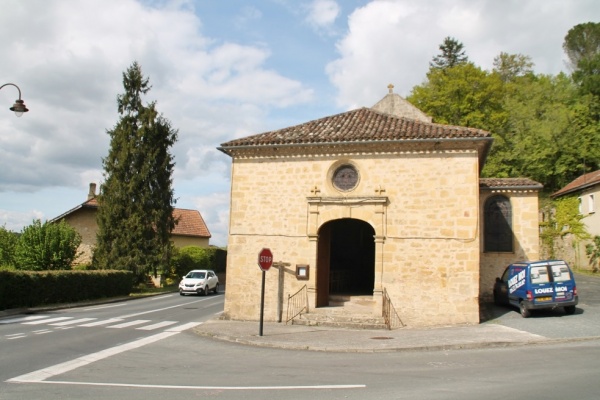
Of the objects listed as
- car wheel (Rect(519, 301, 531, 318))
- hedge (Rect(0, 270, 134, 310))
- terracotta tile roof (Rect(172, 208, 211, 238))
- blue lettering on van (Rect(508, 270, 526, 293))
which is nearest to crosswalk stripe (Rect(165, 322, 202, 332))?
hedge (Rect(0, 270, 134, 310))

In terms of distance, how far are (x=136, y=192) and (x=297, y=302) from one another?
20.0 meters

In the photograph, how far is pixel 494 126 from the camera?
125ft

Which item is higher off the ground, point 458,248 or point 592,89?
point 592,89

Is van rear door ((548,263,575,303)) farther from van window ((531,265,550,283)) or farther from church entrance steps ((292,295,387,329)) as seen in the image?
church entrance steps ((292,295,387,329))

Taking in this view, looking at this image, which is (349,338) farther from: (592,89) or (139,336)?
(592,89)

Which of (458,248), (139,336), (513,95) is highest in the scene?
(513,95)

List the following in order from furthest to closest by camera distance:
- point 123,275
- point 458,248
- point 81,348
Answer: point 123,275
point 458,248
point 81,348

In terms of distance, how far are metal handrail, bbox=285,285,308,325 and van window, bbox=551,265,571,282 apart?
25.4ft

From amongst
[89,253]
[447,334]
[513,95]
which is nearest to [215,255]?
[89,253]

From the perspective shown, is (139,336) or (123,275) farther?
(123,275)

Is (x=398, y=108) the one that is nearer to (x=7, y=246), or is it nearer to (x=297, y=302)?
(x=297, y=302)

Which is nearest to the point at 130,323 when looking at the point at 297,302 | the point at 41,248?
the point at 297,302

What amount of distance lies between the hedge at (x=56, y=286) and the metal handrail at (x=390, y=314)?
578 inches

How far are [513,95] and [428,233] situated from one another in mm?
31647
